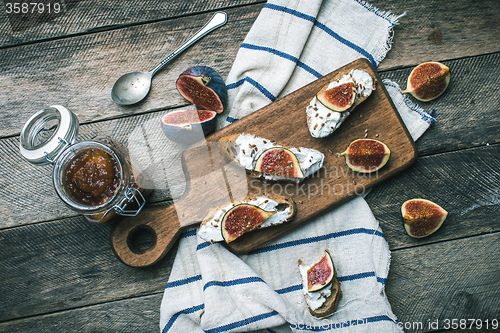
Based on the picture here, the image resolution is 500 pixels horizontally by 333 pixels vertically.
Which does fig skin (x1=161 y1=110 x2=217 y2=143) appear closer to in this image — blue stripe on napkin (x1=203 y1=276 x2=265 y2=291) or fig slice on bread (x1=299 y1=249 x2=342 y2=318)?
blue stripe on napkin (x1=203 y1=276 x2=265 y2=291)

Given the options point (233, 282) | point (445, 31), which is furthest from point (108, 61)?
point (445, 31)

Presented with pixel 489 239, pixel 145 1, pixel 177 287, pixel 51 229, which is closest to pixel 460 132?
pixel 489 239

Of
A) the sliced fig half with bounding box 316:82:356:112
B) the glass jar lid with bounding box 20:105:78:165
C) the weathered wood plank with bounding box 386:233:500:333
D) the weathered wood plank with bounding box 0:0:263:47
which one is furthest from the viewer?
the weathered wood plank with bounding box 0:0:263:47

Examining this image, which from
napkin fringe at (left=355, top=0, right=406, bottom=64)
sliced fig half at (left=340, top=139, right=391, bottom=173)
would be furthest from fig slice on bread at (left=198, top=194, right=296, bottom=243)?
napkin fringe at (left=355, top=0, right=406, bottom=64)

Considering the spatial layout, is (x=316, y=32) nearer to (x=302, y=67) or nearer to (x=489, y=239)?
(x=302, y=67)

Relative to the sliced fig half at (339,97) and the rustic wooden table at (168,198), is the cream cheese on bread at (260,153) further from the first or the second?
the rustic wooden table at (168,198)

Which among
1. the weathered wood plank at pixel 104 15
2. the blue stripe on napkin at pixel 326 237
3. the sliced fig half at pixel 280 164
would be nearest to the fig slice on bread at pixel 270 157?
the sliced fig half at pixel 280 164

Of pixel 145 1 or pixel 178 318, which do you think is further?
pixel 145 1
